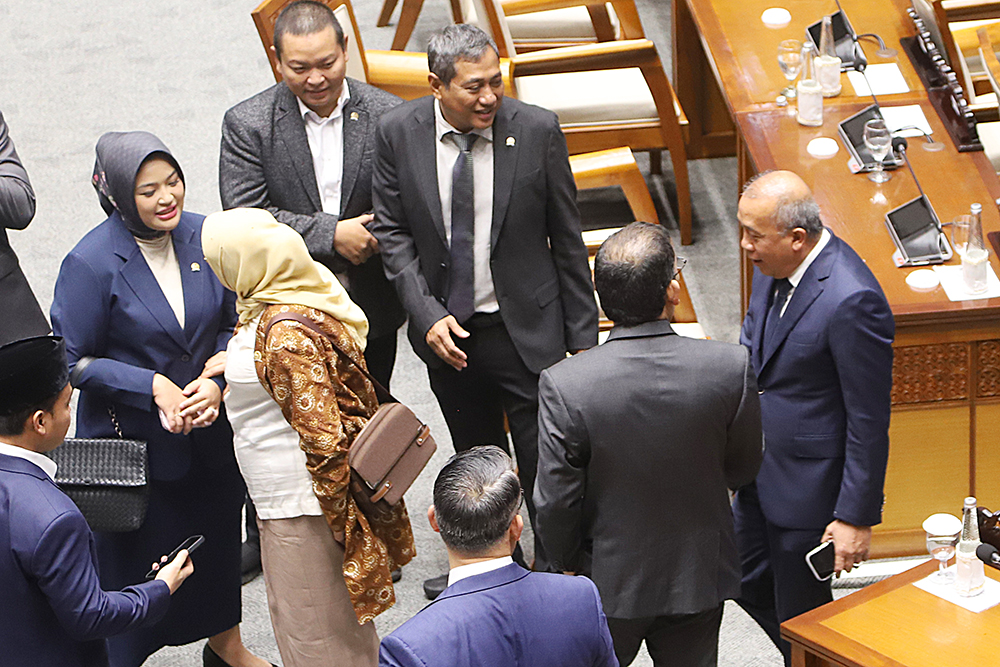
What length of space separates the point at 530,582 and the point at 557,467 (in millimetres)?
569

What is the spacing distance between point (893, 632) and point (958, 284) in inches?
57.5

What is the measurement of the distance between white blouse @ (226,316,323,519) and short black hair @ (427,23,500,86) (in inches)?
31.9

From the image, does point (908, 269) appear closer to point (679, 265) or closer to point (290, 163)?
point (679, 265)

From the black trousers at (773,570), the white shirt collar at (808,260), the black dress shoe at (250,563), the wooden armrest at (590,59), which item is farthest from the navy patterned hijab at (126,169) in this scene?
the wooden armrest at (590,59)

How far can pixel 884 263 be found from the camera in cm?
396

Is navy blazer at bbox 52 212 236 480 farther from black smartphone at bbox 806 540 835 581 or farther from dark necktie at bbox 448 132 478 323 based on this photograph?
black smartphone at bbox 806 540 835 581

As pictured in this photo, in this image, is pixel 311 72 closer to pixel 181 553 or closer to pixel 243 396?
pixel 243 396

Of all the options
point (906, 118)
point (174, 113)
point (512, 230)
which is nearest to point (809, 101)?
point (906, 118)

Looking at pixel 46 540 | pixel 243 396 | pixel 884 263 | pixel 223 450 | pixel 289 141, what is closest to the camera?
pixel 46 540

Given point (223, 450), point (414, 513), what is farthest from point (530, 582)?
point (414, 513)

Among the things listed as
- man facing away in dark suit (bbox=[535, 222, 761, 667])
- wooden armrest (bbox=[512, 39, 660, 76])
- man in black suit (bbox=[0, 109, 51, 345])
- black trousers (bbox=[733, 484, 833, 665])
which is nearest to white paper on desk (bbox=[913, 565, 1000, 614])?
black trousers (bbox=[733, 484, 833, 665])

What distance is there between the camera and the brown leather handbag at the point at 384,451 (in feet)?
9.32

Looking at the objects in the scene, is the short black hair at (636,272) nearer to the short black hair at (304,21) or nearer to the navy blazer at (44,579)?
the navy blazer at (44,579)

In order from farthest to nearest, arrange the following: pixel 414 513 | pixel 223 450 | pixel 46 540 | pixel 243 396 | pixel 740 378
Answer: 1. pixel 414 513
2. pixel 223 450
3. pixel 243 396
4. pixel 740 378
5. pixel 46 540
